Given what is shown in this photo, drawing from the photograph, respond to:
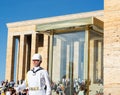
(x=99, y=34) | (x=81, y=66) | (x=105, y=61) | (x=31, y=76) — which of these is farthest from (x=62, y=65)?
(x=31, y=76)

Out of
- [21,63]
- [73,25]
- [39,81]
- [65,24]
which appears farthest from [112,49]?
[21,63]

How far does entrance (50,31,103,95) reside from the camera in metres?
13.5

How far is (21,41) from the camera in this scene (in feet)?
153

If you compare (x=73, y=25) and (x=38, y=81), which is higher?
A: (x=73, y=25)

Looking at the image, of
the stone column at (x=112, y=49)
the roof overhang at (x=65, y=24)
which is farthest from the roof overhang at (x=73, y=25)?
the stone column at (x=112, y=49)

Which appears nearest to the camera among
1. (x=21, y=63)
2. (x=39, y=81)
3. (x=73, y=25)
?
(x=39, y=81)

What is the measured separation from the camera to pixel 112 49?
10.4 m

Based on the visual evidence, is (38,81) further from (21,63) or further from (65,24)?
(21,63)

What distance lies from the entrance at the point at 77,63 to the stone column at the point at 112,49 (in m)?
2.70

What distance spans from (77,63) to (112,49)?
371 centimetres

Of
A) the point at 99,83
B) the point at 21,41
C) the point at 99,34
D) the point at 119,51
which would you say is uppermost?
the point at 21,41

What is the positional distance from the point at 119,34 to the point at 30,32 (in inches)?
1371

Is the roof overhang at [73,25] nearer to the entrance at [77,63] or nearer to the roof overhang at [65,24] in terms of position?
the roof overhang at [65,24]

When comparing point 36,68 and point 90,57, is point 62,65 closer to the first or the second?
point 90,57
